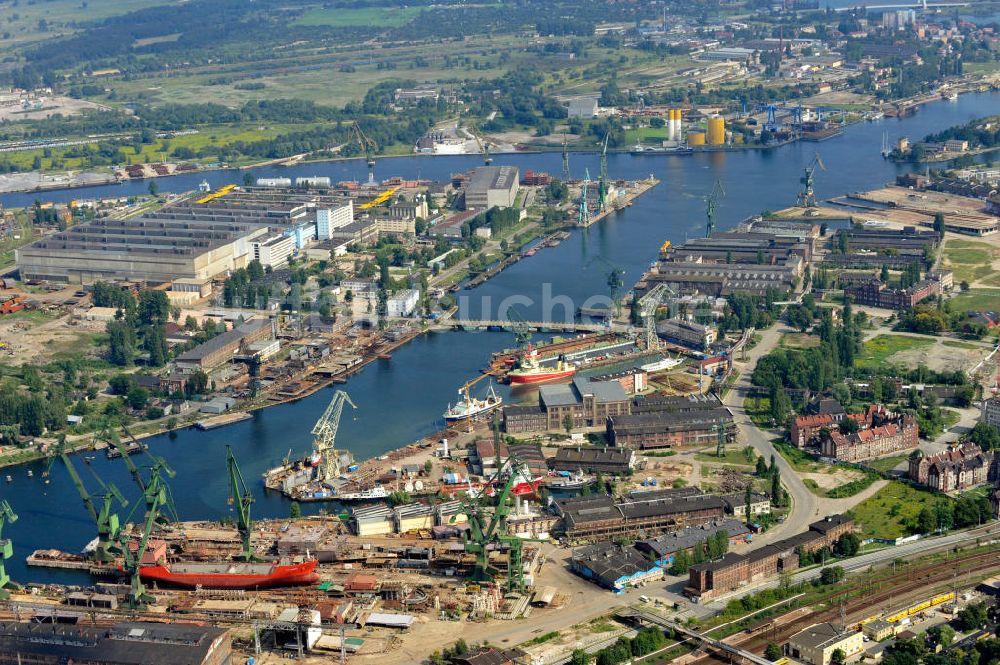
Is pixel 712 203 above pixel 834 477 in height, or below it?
above

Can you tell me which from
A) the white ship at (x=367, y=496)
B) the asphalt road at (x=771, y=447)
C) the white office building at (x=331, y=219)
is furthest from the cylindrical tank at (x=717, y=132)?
the white ship at (x=367, y=496)

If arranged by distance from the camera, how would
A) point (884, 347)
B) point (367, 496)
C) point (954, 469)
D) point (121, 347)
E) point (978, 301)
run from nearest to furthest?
point (954, 469)
point (367, 496)
point (884, 347)
point (121, 347)
point (978, 301)

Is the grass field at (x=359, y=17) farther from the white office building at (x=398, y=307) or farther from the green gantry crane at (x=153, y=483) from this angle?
the green gantry crane at (x=153, y=483)

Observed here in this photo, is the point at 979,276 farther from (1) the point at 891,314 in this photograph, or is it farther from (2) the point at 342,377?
(2) the point at 342,377

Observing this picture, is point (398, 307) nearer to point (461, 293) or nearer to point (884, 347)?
point (461, 293)

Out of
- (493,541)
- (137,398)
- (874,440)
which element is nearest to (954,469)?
(874,440)

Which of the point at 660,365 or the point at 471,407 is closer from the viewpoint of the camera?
the point at 471,407

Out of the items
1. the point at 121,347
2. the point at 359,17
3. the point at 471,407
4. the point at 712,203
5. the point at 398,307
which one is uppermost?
the point at 359,17
